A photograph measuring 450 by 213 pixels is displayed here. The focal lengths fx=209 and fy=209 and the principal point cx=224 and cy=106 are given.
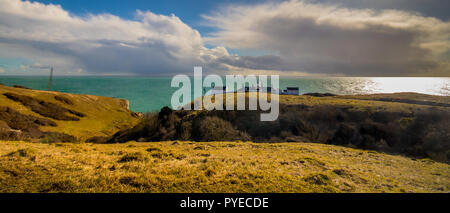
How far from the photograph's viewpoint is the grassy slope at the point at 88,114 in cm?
3916

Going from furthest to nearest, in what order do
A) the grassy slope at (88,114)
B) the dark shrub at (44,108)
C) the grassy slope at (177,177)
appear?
the dark shrub at (44,108) → the grassy slope at (88,114) → the grassy slope at (177,177)

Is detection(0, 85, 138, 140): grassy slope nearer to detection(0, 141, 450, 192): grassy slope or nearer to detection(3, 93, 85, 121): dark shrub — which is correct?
detection(3, 93, 85, 121): dark shrub

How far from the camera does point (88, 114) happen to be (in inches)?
2068

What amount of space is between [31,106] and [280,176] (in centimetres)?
5404

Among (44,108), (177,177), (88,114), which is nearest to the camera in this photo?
(177,177)

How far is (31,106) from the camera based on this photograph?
1684 inches

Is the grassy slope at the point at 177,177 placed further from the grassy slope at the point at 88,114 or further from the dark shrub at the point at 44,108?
the dark shrub at the point at 44,108

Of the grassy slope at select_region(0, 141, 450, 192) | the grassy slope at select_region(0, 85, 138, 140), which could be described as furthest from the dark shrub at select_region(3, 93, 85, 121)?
the grassy slope at select_region(0, 141, 450, 192)

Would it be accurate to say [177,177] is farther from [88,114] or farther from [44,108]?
[88,114]

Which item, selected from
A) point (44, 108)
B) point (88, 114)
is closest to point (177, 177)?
point (44, 108)

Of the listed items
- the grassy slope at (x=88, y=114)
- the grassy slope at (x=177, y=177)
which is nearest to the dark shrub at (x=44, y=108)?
the grassy slope at (x=88, y=114)

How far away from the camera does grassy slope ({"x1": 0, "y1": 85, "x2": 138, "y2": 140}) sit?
3916cm
